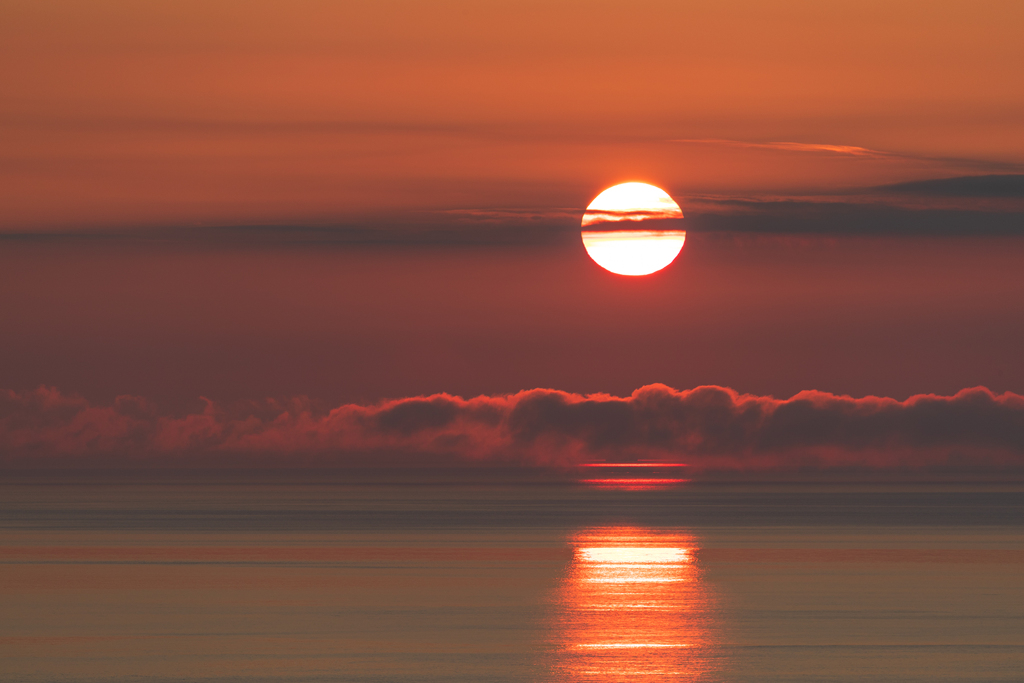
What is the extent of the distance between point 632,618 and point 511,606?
5510 millimetres

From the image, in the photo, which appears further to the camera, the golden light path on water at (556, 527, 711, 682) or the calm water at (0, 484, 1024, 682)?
the calm water at (0, 484, 1024, 682)

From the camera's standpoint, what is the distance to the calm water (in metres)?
30.4

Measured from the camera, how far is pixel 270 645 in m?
33.8

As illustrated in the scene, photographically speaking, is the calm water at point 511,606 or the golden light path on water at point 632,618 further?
the calm water at point 511,606

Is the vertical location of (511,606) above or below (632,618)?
above

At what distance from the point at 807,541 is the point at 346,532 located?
32.0 metres

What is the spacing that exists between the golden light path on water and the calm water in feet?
0.42

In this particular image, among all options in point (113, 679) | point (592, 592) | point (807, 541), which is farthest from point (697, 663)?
point (807, 541)

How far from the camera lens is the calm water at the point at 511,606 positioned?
3044 cm

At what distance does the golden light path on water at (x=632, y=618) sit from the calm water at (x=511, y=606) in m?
0.13

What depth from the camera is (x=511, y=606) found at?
4266cm

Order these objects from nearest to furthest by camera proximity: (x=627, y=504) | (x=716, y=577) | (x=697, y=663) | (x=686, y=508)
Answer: (x=697, y=663) < (x=716, y=577) < (x=686, y=508) < (x=627, y=504)

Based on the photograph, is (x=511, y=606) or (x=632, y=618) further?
(x=511, y=606)

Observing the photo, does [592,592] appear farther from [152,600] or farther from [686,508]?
[686,508]
